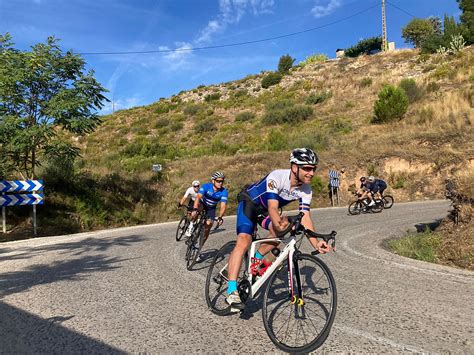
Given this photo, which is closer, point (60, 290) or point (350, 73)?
point (60, 290)

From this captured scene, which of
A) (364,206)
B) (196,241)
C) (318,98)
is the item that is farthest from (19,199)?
(318,98)

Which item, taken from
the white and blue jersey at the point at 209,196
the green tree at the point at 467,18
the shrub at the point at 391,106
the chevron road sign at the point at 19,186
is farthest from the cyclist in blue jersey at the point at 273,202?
the green tree at the point at 467,18

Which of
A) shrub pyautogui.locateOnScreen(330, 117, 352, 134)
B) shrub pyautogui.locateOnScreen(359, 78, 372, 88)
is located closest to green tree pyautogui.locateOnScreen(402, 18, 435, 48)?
shrub pyautogui.locateOnScreen(359, 78, 372, 88)

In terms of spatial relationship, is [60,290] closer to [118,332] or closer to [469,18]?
[118,332]

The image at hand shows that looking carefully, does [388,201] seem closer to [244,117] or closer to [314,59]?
[244,117]

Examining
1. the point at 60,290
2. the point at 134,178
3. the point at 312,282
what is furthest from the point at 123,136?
the point at 312,282

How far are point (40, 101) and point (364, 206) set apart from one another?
571 inches

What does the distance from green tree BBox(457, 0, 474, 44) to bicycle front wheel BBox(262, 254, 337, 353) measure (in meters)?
56.4

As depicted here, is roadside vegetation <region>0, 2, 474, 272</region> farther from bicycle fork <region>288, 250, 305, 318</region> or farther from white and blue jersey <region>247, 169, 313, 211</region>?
bicycle fork <region>288, 250, 305, 318</region>

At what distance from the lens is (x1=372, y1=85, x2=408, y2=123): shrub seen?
29.9m

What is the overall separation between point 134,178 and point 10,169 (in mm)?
7581

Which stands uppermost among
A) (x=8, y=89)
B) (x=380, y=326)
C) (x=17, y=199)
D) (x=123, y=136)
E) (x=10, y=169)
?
(x=123, y=136)

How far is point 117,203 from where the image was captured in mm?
18578

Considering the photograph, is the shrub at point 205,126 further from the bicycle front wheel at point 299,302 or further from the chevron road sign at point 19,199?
the bicycle front wheel at point 299,302
